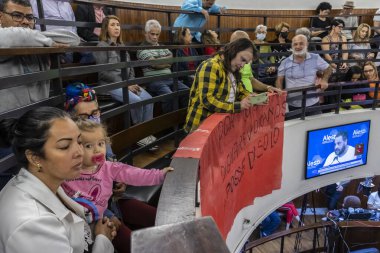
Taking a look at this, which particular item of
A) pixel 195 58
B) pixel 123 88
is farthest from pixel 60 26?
pixel 195 58

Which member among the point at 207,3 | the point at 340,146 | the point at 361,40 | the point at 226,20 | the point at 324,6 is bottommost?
the point at 340,146

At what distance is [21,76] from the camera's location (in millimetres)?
1579

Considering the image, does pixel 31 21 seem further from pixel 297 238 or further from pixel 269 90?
pixel 297 238

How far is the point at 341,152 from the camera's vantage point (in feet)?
19.0

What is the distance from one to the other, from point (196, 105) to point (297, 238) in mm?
5767

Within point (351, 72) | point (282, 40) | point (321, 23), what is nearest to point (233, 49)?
point (282, 40)

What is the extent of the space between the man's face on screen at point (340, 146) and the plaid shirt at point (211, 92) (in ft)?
11.7

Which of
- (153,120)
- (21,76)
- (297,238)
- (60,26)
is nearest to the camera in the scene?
(21,76)

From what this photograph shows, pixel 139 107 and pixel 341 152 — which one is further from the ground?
pixel 139 107

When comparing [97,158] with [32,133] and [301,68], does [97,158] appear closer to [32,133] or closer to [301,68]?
[32,133]

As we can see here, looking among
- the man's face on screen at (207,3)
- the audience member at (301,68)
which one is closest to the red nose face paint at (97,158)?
the audience member at (301,68)

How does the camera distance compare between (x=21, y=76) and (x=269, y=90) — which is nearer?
(x=21, y=76)

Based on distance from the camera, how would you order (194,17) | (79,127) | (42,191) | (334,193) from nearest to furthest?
(42,191) → (79,127) → (194,17) → (334,193)

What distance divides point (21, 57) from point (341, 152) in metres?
5.40
